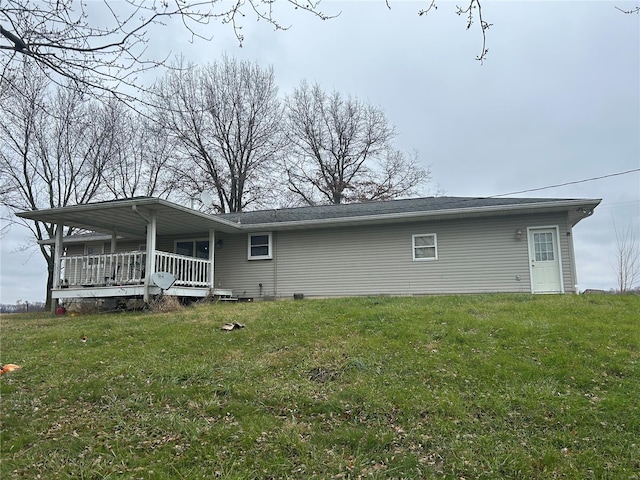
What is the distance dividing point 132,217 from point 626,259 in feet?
63.3

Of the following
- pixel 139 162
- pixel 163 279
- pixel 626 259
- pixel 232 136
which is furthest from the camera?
pixel 232 136

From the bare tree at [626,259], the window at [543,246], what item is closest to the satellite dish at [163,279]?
the window at [543,246]

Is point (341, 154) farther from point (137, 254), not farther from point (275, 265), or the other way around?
point (137, 254)

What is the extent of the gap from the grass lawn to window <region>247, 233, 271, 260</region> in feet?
22.3

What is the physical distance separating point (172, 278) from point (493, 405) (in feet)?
28.7

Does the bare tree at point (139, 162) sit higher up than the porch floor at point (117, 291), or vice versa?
the bare tree at point (139, 162)

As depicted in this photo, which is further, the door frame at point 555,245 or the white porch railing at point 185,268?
the white porch railing at point 185,268

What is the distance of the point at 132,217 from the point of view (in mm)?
12312

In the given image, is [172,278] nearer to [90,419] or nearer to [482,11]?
[90,419]

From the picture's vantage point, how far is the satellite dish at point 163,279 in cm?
1098

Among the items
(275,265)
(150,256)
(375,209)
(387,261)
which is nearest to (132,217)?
(150,256)

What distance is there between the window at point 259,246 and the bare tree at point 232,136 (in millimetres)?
10701

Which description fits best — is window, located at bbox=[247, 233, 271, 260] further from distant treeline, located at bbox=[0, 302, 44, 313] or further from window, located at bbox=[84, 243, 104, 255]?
distant treeline, located at bbox=[0, 302, 44, 313]

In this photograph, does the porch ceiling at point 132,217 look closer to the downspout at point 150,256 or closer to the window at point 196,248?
the downspout at point 150,256
